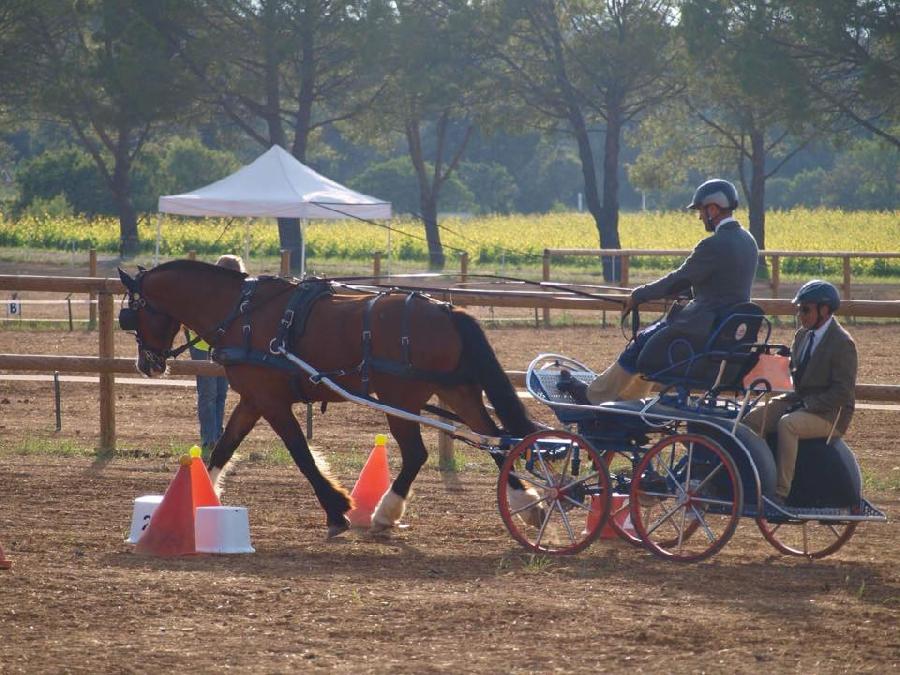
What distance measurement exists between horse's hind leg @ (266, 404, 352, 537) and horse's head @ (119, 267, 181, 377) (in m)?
1.08

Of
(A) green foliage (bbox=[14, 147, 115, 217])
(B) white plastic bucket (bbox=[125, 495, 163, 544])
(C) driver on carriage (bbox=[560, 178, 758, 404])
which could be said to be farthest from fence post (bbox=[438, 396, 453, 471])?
(A) green foliage (bbox=[14, 147, 115, 217])

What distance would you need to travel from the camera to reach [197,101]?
3491cm

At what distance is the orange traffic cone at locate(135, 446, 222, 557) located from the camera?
712 centimetres

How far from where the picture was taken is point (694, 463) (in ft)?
22.6

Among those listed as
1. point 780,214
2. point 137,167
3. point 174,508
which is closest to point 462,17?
point 137,167

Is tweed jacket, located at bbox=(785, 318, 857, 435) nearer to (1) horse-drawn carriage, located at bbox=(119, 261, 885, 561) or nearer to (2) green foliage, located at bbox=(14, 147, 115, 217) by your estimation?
(1) horse-drawn carriage, located at bbox=(119, 261, 885, 561)

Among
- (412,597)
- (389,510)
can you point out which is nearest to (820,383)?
(412,597)

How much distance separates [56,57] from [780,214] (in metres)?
27.0

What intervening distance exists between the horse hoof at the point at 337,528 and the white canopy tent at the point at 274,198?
16.8 metres

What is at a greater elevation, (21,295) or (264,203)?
(264,203)

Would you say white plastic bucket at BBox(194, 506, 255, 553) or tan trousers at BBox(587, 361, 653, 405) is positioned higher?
tan trousers at BBox(587, 361, 653, 405)

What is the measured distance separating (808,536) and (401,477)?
7.60ft

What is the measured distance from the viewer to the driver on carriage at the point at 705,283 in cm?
683

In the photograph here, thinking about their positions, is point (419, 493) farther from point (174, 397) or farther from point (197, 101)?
point (197, 101)
